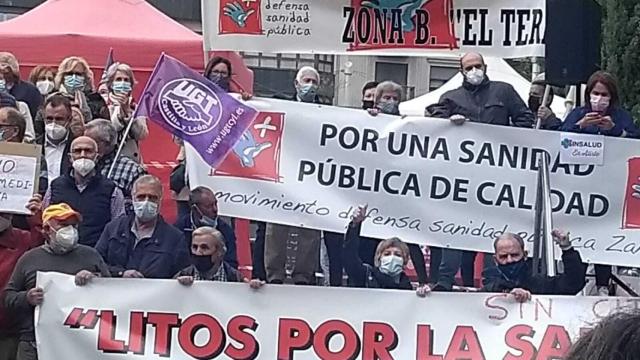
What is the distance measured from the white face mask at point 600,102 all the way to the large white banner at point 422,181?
23 centimetres

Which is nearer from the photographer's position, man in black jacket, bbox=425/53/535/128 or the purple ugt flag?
the purple ugt flag

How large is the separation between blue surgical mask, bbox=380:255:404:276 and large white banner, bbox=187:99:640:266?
0.30 m

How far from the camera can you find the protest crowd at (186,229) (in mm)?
6168

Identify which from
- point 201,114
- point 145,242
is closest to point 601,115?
point 201,114

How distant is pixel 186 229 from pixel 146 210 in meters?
0.63

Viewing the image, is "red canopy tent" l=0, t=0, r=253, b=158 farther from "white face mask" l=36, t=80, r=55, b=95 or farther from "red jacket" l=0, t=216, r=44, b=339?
"red jacket" l=0, t=216, r=44, b=339

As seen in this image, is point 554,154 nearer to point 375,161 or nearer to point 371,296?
point 375,161

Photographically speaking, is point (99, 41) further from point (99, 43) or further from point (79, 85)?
point (79, 85)

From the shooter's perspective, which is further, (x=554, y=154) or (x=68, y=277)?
(x=554, y=154)

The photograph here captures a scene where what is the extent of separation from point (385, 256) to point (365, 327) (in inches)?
A: 31.4

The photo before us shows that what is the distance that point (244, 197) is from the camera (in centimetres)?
675

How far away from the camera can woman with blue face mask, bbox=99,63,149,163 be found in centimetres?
793

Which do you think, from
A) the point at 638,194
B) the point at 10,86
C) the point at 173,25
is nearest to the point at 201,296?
the point at 638,194

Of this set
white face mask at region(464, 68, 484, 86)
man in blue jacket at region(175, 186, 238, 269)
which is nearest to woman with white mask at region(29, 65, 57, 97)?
man in blue jacket at region(175, 186, 238, 269)
